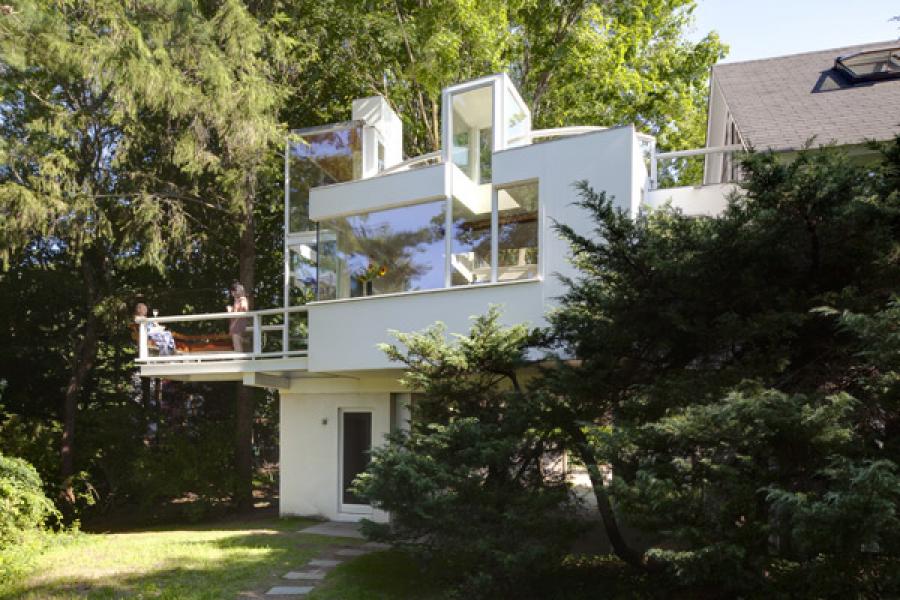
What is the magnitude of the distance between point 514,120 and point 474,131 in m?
0.91

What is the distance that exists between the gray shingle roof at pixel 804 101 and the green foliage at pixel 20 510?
13085mm

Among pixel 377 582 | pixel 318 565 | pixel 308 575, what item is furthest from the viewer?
pixel 318 565

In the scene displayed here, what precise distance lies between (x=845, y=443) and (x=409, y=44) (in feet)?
50.4

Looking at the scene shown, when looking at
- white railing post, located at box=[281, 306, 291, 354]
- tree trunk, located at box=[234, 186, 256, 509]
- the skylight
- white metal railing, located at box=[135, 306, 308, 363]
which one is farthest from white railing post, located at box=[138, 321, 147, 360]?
the skylight

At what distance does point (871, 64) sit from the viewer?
45.9 ft

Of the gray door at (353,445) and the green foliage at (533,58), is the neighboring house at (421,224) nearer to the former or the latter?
the gray door at (353,445)

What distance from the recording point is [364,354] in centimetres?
1238

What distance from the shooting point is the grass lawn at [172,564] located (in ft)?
28.8

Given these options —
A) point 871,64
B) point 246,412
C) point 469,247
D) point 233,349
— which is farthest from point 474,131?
point 246,412

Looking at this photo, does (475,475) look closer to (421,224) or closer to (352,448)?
(421,224)

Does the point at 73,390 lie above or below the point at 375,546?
above

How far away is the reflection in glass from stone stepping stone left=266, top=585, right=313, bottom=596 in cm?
516

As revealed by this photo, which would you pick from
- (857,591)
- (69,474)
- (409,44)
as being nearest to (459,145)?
(409,44)

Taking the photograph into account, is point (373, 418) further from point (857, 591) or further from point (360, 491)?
point (857, 591)
